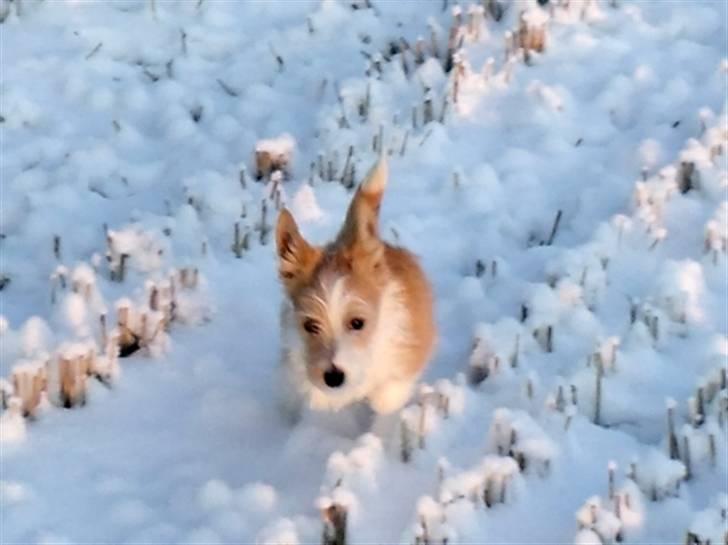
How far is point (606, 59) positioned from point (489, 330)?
2.41 m

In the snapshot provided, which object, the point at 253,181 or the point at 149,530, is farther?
the point at 253,181

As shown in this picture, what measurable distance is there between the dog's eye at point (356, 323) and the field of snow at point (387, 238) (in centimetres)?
42

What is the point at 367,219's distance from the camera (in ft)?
15.9

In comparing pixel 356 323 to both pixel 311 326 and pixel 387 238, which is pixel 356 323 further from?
Result: pixel 387 238

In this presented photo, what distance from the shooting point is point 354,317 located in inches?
182

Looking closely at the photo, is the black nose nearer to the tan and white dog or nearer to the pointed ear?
the tan and white dog

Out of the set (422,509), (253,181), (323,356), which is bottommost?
(422,509)

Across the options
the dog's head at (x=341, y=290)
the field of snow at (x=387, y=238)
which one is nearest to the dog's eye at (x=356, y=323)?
the dog's head at (x=341, y=290)

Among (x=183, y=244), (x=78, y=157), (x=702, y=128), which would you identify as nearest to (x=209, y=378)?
(x=183, y=244)

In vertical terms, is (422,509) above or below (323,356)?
below

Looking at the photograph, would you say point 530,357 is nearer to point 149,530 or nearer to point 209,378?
point 209,378

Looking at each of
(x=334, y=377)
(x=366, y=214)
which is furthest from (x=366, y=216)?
(x=334, y=377)

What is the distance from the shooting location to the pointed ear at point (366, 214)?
479cm

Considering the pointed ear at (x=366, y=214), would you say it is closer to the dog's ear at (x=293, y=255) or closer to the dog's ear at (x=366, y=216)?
the dog's ear at (x=366, y=216)
